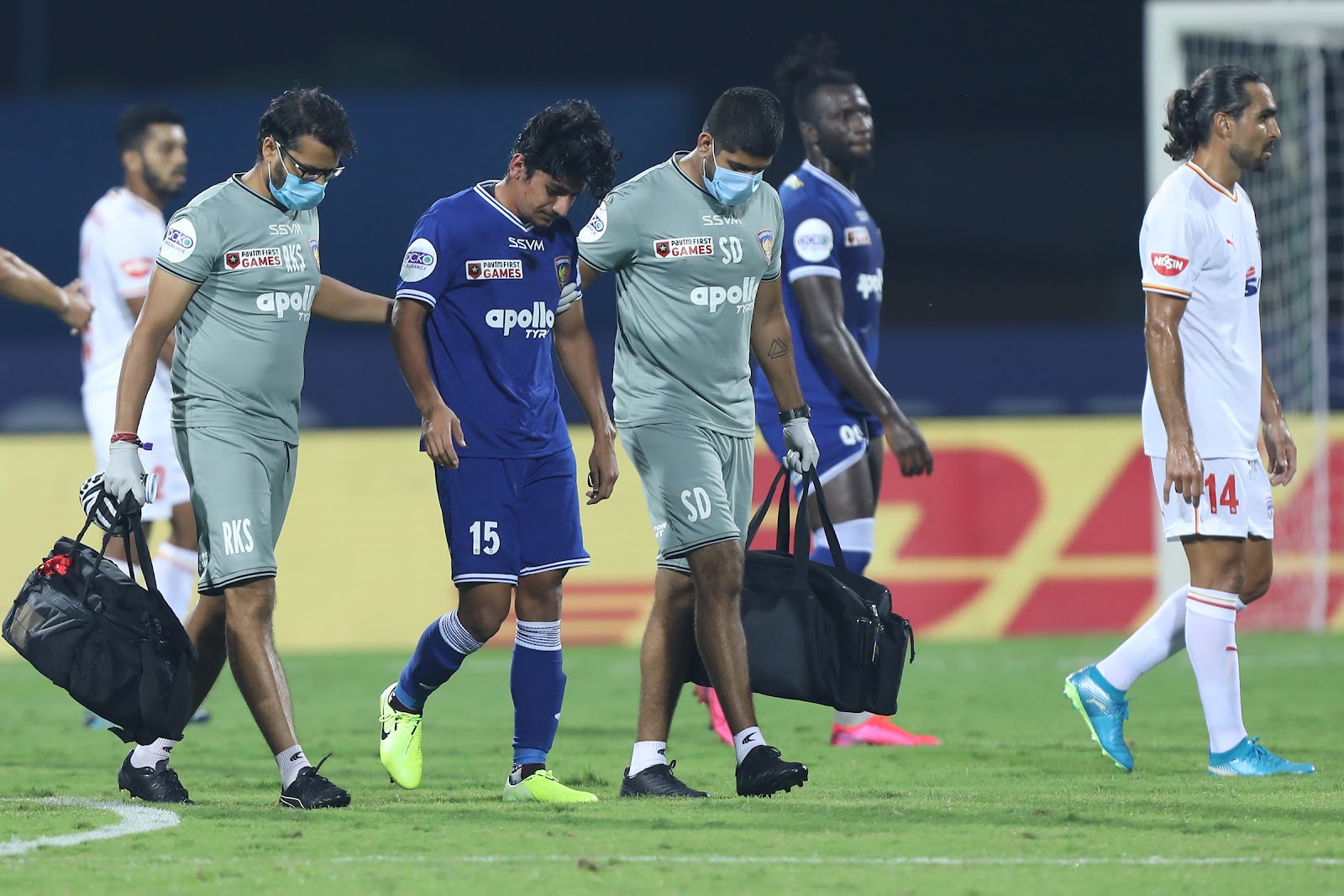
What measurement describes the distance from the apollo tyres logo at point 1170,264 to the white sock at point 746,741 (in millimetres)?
2049

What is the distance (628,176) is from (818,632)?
9.47 metres

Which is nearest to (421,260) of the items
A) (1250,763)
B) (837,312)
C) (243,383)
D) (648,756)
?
(243,383)

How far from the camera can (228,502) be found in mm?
5559

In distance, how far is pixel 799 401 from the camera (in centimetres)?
618

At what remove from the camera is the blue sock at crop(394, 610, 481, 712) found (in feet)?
19.8

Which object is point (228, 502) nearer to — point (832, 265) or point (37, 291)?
point (37, 291)

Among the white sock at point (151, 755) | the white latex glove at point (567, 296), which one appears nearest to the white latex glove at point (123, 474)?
the white sock at point (151, 755)

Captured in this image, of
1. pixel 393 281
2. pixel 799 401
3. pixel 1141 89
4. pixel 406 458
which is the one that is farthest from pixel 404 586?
pixel 1141 89

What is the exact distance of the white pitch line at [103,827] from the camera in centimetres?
492

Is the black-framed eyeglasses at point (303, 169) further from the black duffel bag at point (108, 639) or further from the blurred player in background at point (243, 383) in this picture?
the black duffel bag at point (108, 639)

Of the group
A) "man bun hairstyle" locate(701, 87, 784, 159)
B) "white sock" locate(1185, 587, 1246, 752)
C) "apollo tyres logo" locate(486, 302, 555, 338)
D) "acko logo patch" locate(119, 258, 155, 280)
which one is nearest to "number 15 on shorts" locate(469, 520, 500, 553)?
"apollo tyres logo" locate(486, 302, 555, 338)

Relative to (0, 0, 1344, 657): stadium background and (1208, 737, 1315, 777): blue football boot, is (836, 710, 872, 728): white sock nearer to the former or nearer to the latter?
(1208, 737, 1315, 777): blue football boot

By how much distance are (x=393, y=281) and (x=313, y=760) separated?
27.9 ft

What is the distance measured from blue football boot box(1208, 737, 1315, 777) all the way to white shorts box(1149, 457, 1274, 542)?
70 centimetres
